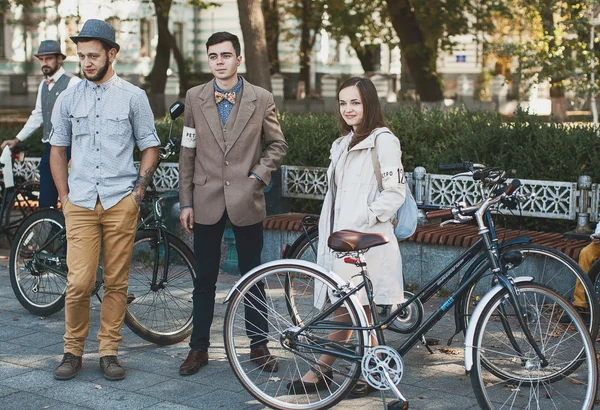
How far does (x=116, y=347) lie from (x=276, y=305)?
44.1 inches

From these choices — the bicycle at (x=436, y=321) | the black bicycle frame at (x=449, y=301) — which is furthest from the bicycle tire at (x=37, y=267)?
the black bicycle frame at (x=449, y=301)

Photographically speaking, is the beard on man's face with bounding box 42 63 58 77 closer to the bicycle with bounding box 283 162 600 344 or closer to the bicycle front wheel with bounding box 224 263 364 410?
the bicycle with bounding box 283 162 600 344

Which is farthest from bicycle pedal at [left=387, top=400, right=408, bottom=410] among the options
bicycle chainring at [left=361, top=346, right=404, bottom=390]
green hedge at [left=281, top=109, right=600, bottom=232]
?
green hedge at [left=281, top=109, right=600, bottom=232]

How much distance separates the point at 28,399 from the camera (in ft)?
17.5

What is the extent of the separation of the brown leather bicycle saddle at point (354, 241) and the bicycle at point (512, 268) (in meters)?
0.55

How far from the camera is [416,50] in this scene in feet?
80.2

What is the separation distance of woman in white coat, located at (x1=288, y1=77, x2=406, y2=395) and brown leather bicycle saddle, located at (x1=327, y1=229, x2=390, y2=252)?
0.30 m

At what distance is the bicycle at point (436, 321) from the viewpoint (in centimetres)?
463

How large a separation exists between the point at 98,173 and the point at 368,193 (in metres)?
1.65

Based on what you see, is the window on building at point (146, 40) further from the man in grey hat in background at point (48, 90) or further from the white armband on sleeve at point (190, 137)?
the white armband on sleeve at point (190, 137)

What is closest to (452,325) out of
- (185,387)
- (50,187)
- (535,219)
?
(535,219)

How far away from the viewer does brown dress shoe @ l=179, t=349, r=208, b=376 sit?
575 centimetres

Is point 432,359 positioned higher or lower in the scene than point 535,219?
lower

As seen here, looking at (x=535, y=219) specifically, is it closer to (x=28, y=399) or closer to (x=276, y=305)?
(x=276, y=305)
